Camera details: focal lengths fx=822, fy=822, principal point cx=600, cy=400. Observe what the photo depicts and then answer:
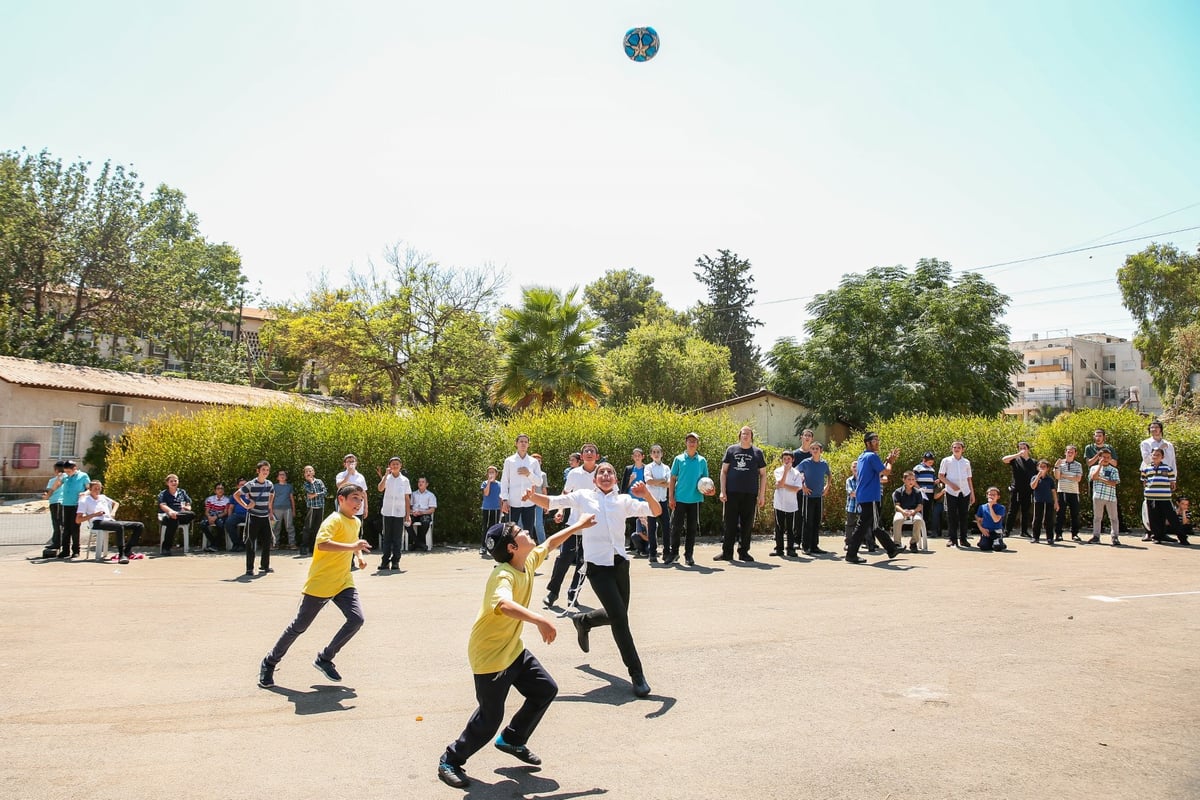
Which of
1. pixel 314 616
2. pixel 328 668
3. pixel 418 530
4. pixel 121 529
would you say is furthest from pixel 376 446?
pixel 328 668

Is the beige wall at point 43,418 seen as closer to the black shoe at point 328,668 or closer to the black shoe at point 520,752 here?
the black shoe at point 328,668

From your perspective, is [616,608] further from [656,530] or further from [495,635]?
[656,530]

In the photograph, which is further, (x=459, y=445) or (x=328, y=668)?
(x=459, y=445)

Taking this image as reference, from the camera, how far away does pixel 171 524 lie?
1636 centimetres

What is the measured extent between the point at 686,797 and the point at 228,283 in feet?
202

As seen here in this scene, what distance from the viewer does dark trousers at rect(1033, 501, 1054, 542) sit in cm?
1645

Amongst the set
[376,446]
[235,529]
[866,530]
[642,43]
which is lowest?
[235,529]

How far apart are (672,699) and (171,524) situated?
1365cm

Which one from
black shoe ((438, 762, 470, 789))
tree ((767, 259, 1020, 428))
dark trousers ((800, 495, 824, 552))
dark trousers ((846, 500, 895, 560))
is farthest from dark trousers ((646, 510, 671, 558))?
tree ((767, 259, 1020, 428))

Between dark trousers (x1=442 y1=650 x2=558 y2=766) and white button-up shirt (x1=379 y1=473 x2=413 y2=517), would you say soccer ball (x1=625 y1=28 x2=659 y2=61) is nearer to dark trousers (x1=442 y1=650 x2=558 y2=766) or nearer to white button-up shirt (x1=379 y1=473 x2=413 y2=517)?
white button-up shirt (x1=379 y1=473 x2=413 y2=517)

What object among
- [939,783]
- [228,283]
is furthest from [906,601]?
[228,283]

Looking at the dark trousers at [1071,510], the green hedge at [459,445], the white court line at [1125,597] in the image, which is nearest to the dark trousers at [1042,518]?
the dark trousers at [1071,510]

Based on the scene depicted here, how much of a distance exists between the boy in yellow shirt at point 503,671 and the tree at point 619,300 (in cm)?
6107

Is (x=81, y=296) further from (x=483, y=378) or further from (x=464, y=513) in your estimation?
(x=464, y=513)
